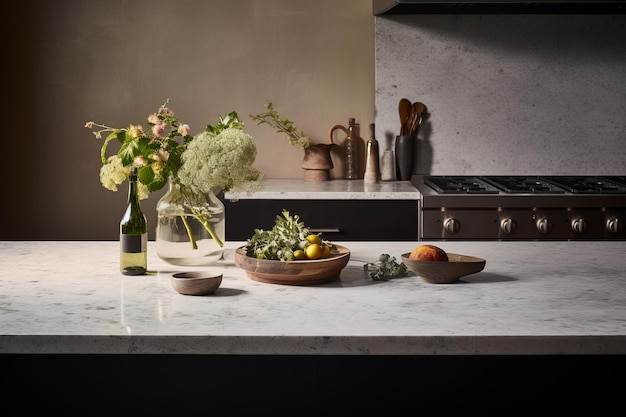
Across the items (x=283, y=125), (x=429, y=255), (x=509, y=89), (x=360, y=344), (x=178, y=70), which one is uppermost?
(x=178, y=70)

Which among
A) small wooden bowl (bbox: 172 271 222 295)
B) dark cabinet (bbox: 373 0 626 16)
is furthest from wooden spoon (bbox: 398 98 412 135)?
small wooden bowl (bbox: 172 271 222 295)

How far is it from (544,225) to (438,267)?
6.04ft

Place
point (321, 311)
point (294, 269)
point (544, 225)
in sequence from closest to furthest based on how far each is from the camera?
point (321, 311)
point (294, 269)
point (544, 225)

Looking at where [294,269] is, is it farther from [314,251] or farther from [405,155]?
[405,155]

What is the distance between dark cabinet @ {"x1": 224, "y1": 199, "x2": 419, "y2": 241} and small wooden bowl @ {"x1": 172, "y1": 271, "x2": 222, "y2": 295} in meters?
1.89

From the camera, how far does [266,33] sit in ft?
15.2

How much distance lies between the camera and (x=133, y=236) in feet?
7.52

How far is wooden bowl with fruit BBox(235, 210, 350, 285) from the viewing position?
7.09 ft

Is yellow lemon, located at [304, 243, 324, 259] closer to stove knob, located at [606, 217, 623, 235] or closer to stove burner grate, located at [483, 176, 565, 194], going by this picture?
stove burner grate, located at [483, 176, 565, 194]

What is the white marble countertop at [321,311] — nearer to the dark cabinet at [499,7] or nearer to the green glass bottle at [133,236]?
the green glass bottle at [133,236]

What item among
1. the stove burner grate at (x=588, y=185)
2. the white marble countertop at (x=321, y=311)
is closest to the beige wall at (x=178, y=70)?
the stove burner grate at (x=588, y=185)

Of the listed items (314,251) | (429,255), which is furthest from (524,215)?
(314,251)
